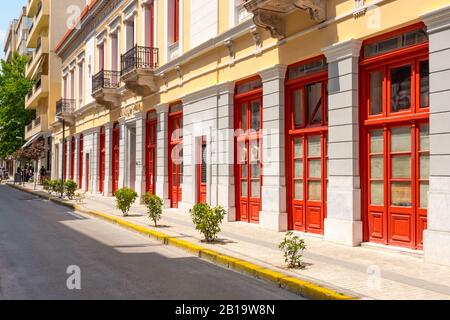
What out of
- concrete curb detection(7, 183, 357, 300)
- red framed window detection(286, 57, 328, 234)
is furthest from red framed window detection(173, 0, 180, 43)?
concrete curb detection(7, 183, 357, 300)

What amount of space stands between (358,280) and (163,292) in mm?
2749

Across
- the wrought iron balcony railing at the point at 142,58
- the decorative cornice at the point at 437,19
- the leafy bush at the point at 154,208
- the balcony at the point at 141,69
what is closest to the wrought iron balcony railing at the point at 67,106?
the balcony at the point at 141,69

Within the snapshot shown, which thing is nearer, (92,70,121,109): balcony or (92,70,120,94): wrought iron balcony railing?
(92,70,121,109): balcony

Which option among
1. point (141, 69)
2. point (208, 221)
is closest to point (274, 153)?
point (208, 221)

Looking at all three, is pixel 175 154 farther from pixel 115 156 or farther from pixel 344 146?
pixel 344 146

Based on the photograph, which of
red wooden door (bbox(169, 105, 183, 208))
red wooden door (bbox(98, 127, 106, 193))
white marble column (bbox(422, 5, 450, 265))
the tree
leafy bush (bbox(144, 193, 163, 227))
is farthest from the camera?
the tree

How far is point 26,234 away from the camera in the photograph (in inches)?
508

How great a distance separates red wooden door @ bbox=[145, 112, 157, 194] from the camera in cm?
2205

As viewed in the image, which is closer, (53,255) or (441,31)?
(441,31)

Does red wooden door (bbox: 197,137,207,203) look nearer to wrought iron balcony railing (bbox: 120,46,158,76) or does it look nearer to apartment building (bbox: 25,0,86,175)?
wrought iron balcony railing (bbox: 120,46,158,76)

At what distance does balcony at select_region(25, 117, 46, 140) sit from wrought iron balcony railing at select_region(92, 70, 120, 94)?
20195 millimetres

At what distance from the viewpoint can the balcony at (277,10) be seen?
11.5 m
